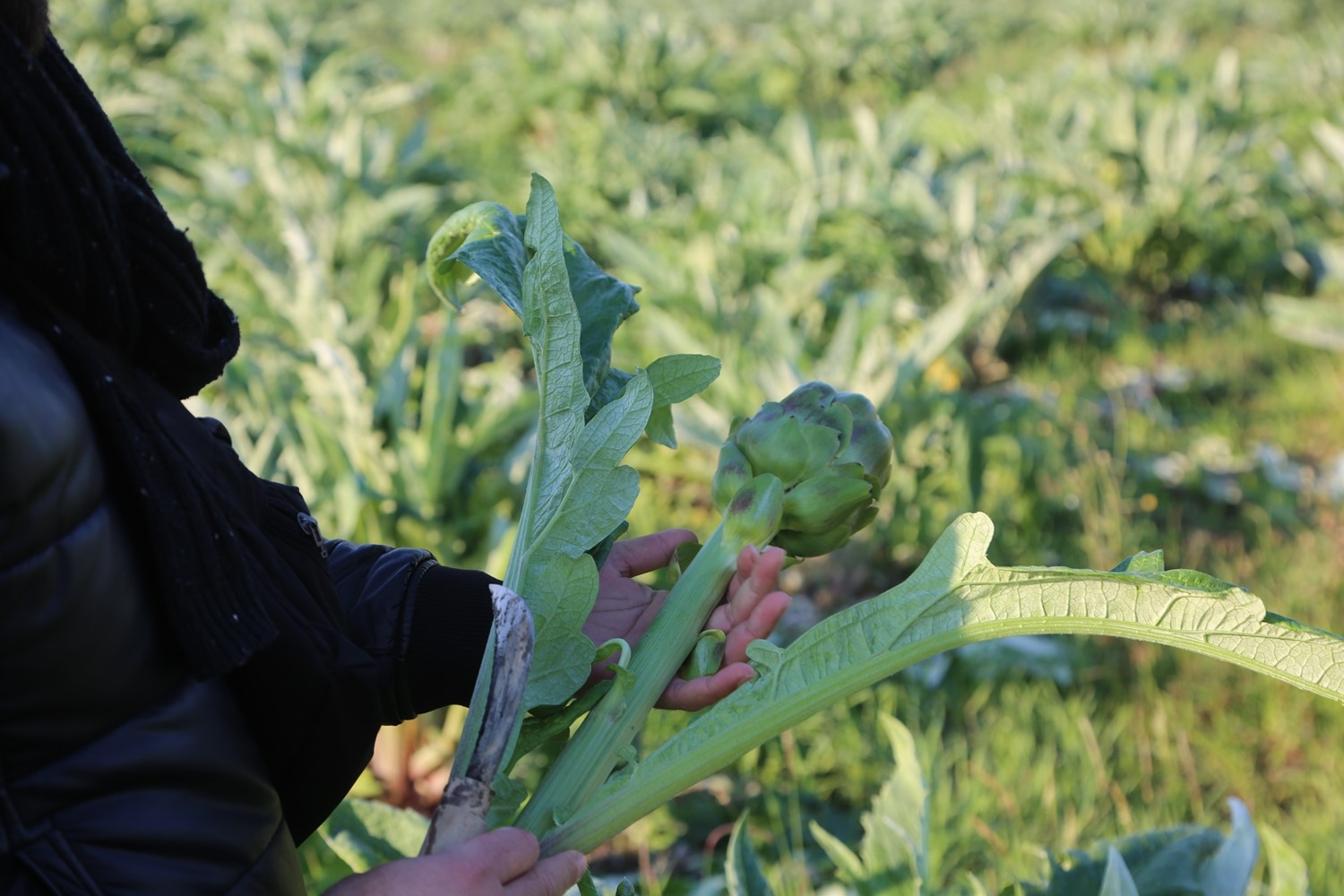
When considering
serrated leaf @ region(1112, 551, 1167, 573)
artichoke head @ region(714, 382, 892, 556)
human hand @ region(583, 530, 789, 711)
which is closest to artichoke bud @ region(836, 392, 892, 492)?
artichoke head @ region(714, 382, 892, 556)

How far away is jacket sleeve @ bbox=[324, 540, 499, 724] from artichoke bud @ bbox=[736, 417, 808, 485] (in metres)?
0.29

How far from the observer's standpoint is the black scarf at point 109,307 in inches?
30.2

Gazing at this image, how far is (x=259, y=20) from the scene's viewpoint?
6848 millimetres

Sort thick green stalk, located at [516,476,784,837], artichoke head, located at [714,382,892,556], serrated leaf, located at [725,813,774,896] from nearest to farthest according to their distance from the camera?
1. thick green stalk, located at [516,476,784,837]
2. artichoke head, located at [714,382,892,556]
3. serrated leaf, located at [725,813,774,896]

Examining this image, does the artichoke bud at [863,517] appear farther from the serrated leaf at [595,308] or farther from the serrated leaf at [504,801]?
the serrated leaf at [504,801]

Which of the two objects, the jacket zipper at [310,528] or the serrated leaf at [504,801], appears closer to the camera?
the serrated leaf at [504,801]

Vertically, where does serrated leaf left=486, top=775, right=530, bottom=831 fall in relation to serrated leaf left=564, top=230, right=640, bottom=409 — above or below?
below

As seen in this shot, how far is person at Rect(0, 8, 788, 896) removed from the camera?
71cm

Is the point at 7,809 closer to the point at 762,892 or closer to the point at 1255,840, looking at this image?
the point at 762,892

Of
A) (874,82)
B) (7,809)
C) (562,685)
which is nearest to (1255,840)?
(562,685)

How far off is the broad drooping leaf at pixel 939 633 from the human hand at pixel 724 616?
7 cm

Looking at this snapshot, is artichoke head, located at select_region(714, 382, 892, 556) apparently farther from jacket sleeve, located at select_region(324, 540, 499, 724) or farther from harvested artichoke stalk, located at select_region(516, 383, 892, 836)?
jacket sleeve, located at select_region(324, 540, 499, 724)

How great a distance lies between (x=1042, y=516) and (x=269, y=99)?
12.3 feet

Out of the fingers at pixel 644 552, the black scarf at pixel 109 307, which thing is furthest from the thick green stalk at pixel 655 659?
the black scarf at pixel 109 307
